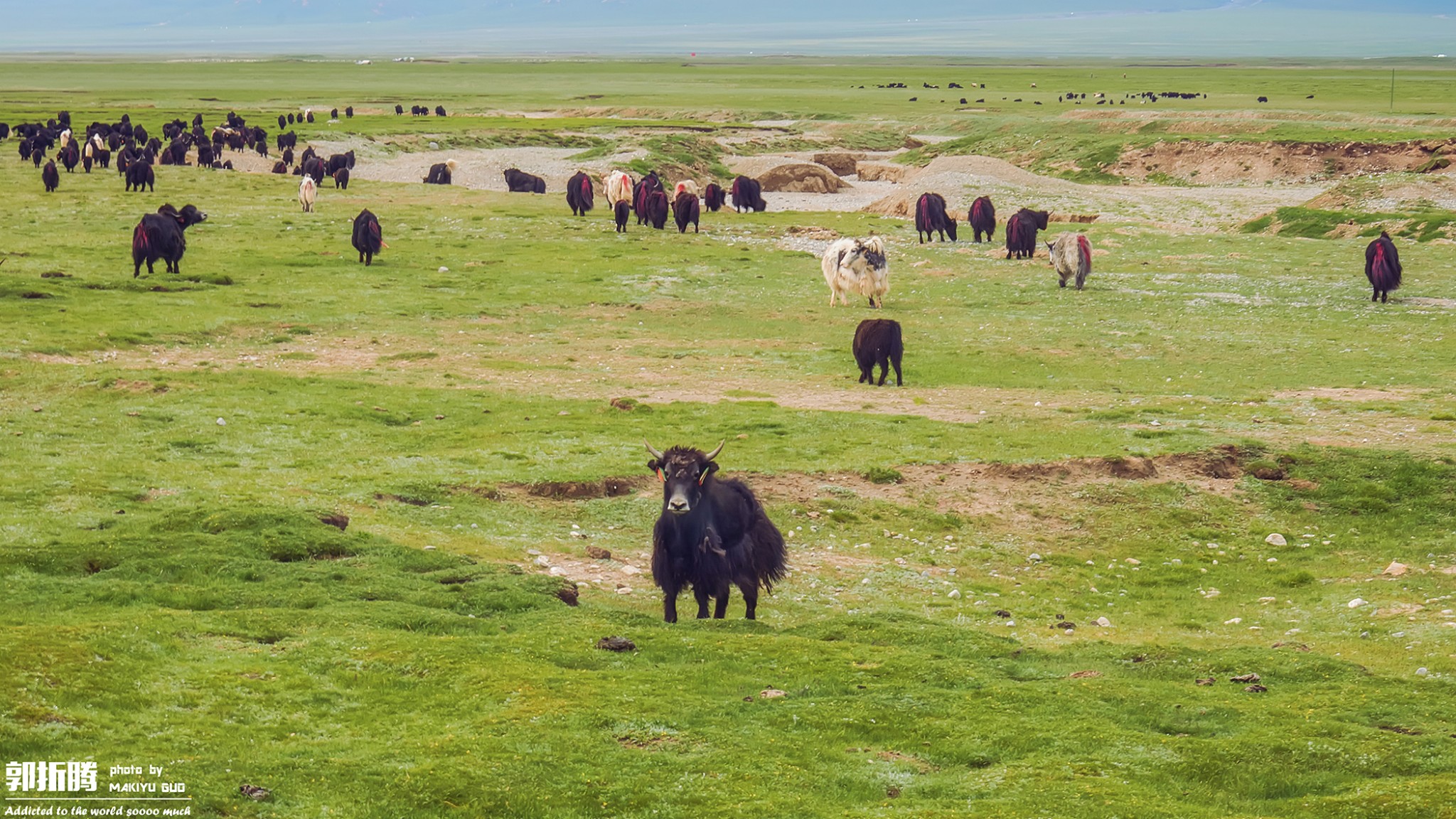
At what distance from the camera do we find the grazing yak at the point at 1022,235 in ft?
130

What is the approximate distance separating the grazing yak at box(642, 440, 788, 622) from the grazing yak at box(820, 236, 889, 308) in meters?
19.6

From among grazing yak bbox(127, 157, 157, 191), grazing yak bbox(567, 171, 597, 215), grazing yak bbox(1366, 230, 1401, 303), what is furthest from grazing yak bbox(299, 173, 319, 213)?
grazing yak bbox(1366, 230, 1401, 303)

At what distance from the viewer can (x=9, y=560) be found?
13.1m

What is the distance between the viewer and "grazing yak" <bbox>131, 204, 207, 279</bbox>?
3328 cm

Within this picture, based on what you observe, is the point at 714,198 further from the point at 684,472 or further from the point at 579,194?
the point at 684,472

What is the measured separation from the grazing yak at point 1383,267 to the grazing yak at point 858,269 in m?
11.0

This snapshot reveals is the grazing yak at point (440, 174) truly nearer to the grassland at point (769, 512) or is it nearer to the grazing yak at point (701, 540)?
the grassland at point (769, 512)

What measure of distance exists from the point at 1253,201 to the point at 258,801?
164 feet

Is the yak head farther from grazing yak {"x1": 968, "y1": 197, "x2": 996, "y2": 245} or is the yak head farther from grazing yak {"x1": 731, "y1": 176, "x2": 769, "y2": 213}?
grazing yak {"x1": 731, "y1": 176, "x2": 769, "y2": 213}

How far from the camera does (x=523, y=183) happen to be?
5972cm

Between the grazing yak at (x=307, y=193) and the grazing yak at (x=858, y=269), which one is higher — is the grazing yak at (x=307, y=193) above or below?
above

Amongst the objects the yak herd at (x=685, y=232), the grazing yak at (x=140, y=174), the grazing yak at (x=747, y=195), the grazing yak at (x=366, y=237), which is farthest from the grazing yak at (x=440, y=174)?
the grazing yak at (x=366, y=237)

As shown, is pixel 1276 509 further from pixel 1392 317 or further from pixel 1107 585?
pixel 1392 317

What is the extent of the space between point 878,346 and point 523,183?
123 ft
